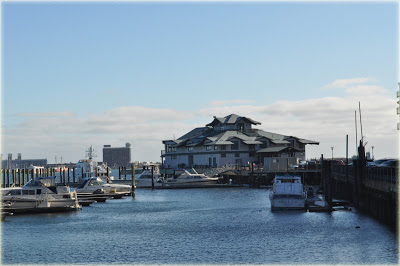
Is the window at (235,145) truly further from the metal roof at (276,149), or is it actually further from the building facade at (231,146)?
the metal roof at (276,149)

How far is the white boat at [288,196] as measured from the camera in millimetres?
64812

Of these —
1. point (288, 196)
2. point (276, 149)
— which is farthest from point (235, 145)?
point (288, 196)

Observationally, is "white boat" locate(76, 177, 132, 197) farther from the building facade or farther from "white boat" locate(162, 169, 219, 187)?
the building facade

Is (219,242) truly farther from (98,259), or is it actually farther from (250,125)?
(250,125)

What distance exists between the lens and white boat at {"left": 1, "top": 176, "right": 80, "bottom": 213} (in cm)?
6506

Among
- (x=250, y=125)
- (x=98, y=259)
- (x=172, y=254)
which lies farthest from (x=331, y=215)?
(x=250, y=125)

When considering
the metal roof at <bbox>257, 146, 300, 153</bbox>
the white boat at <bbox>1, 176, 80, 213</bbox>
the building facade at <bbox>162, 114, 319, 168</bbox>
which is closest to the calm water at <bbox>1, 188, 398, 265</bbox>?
the white boat at <bbox>1, 176, 80, 213</bbox>

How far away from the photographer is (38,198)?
216 ft

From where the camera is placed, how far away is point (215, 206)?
77250mm

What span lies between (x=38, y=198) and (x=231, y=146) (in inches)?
3244

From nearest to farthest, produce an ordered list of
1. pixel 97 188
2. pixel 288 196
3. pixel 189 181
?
pixel 288 196, pixel 97 188, pixel 189 181

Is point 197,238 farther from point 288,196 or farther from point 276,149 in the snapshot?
point 276,149

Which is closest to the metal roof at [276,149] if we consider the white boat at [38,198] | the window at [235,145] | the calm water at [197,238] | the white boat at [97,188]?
the window at [235,145]

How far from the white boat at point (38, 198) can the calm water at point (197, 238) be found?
1.45m
